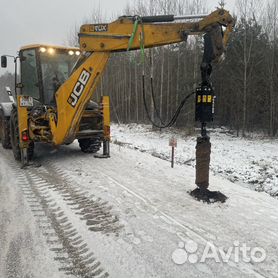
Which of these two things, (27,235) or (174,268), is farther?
(27,235)

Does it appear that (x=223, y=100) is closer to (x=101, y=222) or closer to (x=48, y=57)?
(x=48, y=57)

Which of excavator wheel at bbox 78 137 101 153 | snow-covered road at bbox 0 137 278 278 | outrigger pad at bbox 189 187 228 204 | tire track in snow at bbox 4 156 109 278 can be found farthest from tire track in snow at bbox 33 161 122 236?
excavator wheel at bbox 78 137 101 153

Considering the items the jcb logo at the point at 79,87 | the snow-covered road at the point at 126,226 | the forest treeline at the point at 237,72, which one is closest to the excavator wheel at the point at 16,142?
the snow-covered road at the point at 126,226

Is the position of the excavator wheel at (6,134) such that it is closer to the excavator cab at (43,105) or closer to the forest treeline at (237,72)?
the excavator cab at (43,105)

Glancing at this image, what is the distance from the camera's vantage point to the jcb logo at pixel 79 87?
295 inches

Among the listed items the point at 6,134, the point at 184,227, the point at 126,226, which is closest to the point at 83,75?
the point at 126,226

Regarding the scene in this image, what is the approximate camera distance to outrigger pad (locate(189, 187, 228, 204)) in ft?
18.5

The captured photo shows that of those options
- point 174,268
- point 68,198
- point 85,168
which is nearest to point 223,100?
point 85,168

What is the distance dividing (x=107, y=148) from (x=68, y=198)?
371 cm

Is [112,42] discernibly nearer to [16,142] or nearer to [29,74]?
[29,74]

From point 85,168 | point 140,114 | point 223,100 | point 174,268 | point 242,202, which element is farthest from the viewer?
point 140,114

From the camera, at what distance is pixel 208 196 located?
5.76 metres

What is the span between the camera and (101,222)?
4.74 metres

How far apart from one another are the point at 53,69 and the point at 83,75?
218 cm
